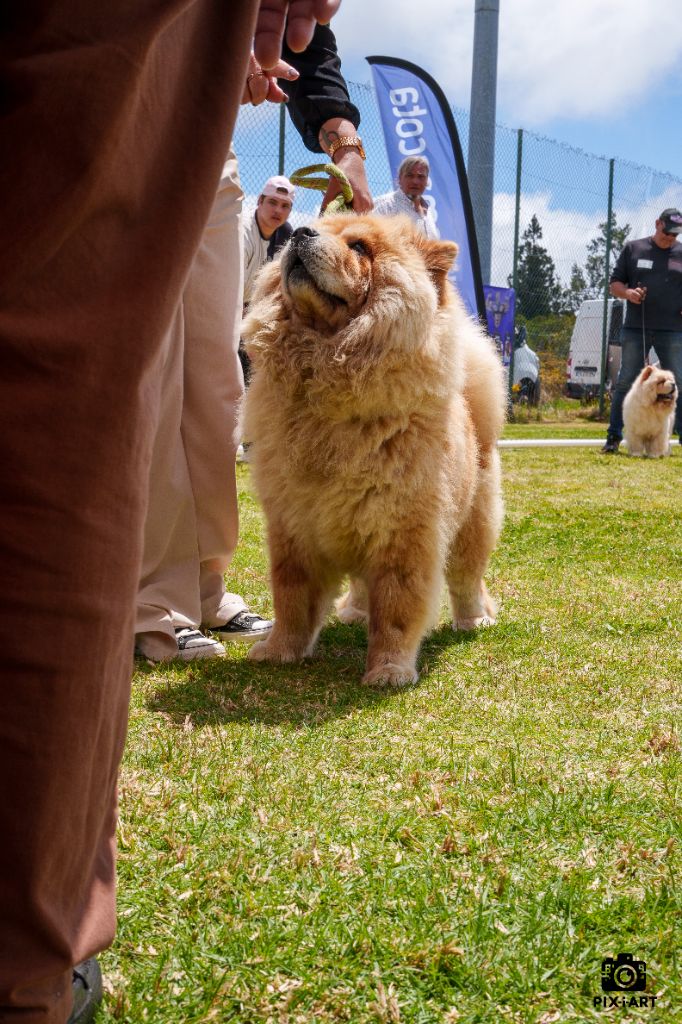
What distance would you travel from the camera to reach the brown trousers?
832mm

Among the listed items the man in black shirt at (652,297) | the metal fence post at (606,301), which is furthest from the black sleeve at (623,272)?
the metal fence post at (606,301)

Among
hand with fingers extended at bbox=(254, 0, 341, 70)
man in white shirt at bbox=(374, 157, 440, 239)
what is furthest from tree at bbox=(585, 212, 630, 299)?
hand with fingers extended at bbox=(254, 0, 341, 70)

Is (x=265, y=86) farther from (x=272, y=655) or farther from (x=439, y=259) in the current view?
(x=272, y=655)

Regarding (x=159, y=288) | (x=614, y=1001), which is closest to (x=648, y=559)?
(x=614, y=1001)

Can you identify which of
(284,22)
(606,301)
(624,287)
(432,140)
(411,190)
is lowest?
(284,22)

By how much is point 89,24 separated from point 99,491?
1.38 ft

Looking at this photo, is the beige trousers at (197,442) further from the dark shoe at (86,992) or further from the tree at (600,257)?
the tree at (600,257)

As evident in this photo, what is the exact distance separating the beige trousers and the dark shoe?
1.78 metres

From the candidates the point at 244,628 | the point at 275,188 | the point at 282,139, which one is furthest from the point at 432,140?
the point at 244,628

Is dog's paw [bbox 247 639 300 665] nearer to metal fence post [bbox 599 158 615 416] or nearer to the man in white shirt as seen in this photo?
the man in white shirt

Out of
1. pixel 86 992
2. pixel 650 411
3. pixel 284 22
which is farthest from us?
pixel 650 411

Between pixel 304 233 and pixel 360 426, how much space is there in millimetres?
581

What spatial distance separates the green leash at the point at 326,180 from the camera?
2803 mm

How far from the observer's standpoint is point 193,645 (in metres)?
2.97
